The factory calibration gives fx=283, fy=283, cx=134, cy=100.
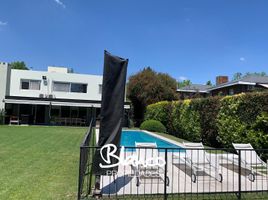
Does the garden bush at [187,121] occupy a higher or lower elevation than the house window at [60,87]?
lower

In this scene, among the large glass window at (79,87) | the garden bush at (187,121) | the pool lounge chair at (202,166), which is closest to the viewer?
the pool lounge chair at (202,166)

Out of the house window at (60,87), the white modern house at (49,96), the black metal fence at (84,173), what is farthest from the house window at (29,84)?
the black metal fence at (84,173)

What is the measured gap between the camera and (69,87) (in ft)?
133

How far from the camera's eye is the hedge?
41.5ft

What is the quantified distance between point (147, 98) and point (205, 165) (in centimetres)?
3148

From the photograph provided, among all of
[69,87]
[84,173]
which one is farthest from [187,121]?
[69,87]

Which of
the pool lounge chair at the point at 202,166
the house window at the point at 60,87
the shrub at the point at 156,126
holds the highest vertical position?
the house window at the point at 60,87

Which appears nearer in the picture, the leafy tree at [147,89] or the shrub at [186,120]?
the shrub at [186,120]

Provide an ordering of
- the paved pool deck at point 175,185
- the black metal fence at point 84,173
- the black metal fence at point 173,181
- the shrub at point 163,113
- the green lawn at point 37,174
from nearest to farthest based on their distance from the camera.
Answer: the black metal fence at point 84,173 → the green lawn at point 37,174 → the black metal fence at point 173,181 → the paved pool deck at point 175,185 → the shrub at point 163,113

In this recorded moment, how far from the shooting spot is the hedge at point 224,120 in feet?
41.5

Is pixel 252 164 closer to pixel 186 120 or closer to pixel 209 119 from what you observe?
pixel 209 119

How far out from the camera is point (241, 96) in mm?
14586

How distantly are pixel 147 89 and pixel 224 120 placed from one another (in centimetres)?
2517

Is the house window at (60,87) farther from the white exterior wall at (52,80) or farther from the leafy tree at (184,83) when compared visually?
the leafy tree at (184,83)
